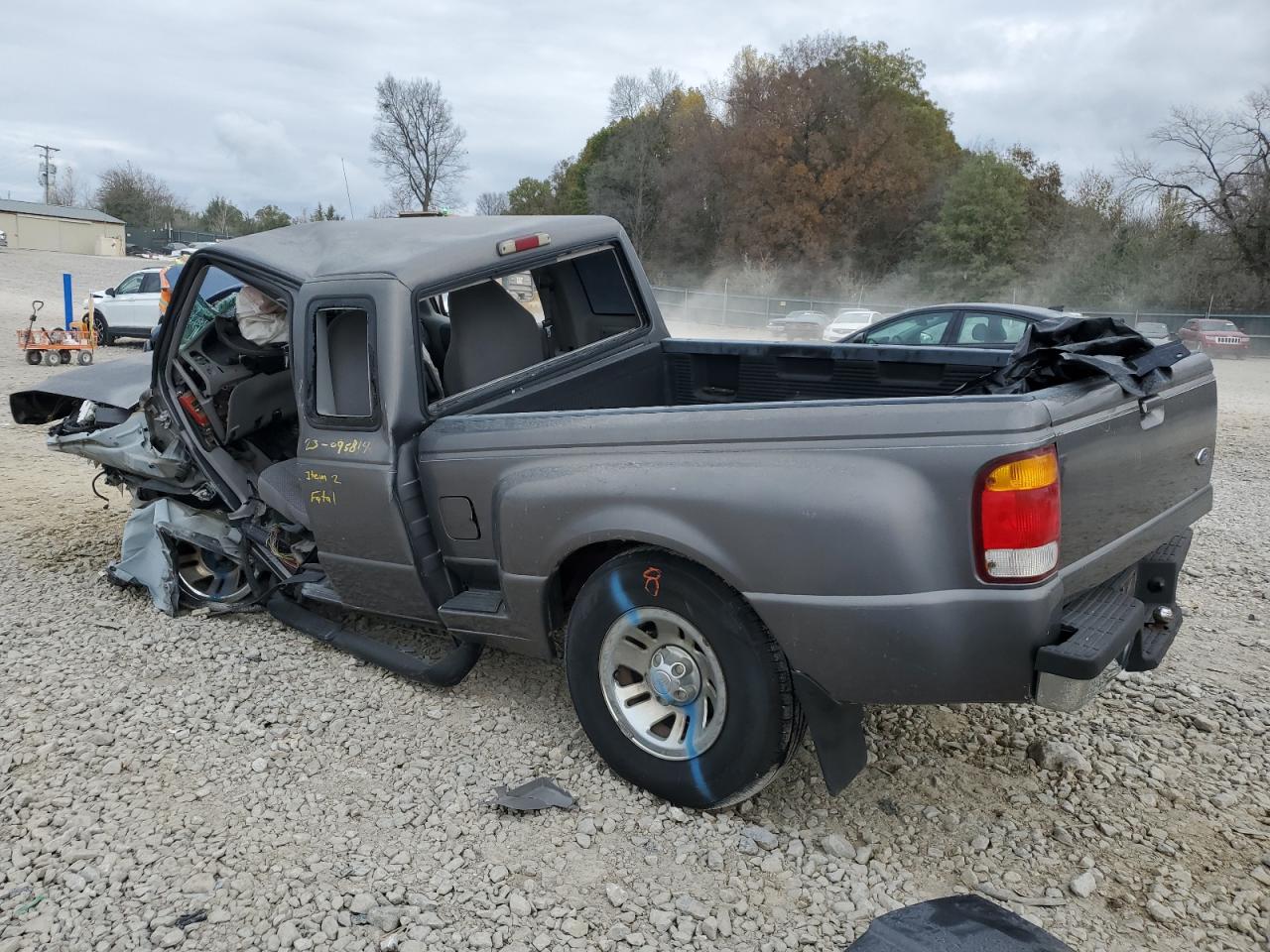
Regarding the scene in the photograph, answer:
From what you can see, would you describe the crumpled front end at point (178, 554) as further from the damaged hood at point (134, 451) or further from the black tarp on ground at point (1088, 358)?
the black tarp on ground at point (1088, 358)

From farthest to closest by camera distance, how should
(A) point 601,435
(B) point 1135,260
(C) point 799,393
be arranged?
(B) point 1135,260, (C) point 799,393, (A) point 601,435

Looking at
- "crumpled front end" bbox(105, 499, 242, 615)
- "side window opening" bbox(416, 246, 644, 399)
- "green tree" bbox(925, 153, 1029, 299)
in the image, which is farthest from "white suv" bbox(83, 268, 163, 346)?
"green tree" bbox(925, 153, 1029, 299)

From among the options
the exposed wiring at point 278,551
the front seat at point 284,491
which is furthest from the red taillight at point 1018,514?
the exposed wiring at point 278,551

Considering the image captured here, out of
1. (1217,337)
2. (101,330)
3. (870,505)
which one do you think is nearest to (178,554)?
(870,505)

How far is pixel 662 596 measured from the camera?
3.10m

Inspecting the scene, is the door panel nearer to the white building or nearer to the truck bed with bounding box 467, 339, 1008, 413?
the truck bed with bounding box 467, 339, 1008, 413

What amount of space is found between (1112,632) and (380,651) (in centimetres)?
292

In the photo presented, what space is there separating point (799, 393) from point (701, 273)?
5074 cm

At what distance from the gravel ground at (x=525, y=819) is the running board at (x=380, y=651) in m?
0.11

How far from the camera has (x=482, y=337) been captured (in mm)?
4340

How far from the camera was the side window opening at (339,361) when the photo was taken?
398 centimetres

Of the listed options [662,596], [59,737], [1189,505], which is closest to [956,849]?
[662,596]

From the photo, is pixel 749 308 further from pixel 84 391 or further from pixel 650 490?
pixel 650 490

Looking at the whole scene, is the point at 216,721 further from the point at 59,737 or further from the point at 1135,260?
the point at 1135,260
